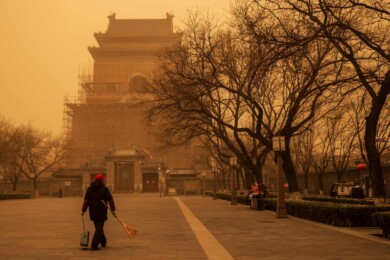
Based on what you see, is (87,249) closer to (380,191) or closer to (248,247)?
(248,247)

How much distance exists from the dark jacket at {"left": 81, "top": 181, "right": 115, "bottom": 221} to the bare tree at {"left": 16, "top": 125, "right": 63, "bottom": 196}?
58287mm

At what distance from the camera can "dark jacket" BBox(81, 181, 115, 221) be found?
11602 millimetres

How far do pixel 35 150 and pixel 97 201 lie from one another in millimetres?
64620

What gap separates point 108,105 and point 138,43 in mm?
21585

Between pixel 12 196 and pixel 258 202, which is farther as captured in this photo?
pixel 12 196

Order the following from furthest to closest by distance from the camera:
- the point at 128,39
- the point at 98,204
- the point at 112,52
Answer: the point at 128,39, the point at 112,52, the point at 98,204

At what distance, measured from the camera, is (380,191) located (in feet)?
54.3

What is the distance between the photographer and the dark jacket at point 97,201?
11602 millimetres

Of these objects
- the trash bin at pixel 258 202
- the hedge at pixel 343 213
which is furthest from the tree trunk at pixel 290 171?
the hedge at pixel 343 213

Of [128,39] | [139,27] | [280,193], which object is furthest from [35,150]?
[280,193]

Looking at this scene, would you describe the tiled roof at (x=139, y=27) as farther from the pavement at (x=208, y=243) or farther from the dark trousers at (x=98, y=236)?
the dark trousers at (x=98, y=236)

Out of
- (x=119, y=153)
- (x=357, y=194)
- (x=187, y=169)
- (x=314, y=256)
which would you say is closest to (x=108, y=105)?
→ (x=119, y=153)

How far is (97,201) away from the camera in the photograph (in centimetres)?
1170

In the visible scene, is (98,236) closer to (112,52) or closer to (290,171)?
(290,171)
